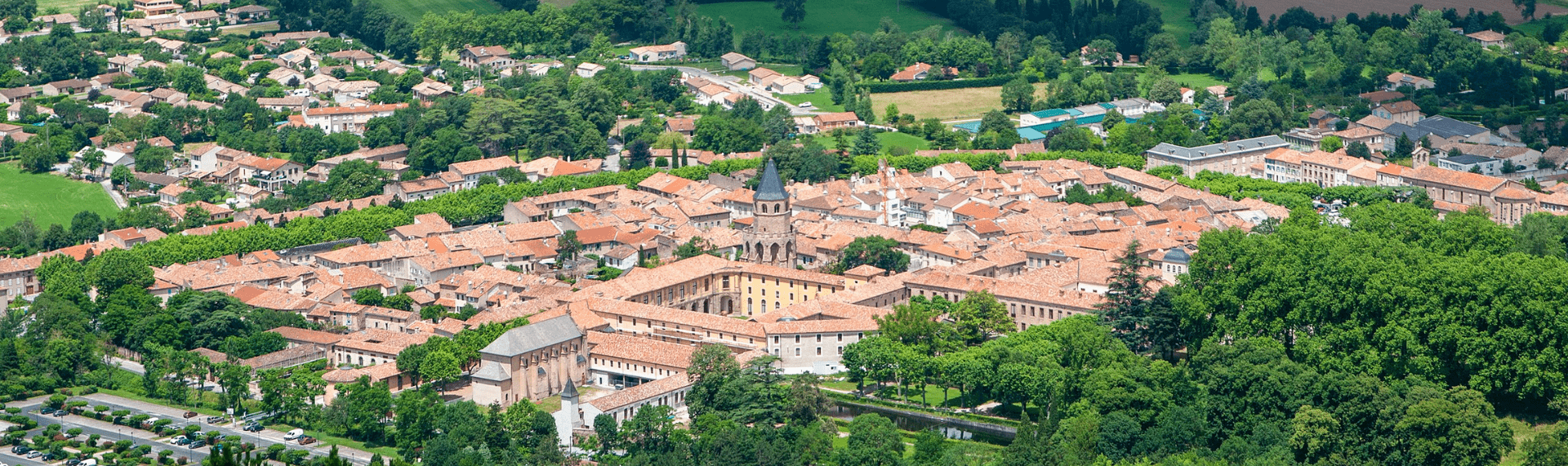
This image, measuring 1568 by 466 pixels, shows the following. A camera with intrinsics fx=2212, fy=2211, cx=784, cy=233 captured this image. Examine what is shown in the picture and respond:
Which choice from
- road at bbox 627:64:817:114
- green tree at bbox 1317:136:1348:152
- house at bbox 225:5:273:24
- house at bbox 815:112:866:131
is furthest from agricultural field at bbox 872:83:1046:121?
house at bbox 225:5:273:24

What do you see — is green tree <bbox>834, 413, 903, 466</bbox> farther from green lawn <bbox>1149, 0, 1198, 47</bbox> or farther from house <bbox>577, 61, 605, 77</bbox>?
green lawn <bbox>1149, 0, 1198, 47</bbox>

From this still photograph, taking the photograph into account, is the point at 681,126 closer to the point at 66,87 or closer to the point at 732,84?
the point at 732,84

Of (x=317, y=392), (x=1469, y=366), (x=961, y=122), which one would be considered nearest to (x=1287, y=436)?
(x=1469, y=366)

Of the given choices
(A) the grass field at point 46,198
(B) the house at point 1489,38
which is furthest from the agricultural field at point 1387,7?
(A) the grass field at point 46,198

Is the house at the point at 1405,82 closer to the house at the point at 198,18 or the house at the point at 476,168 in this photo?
the house at the point at 476,168

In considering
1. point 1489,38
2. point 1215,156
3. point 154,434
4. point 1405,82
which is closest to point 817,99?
point 1215,156

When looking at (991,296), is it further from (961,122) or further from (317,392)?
(961,122)
